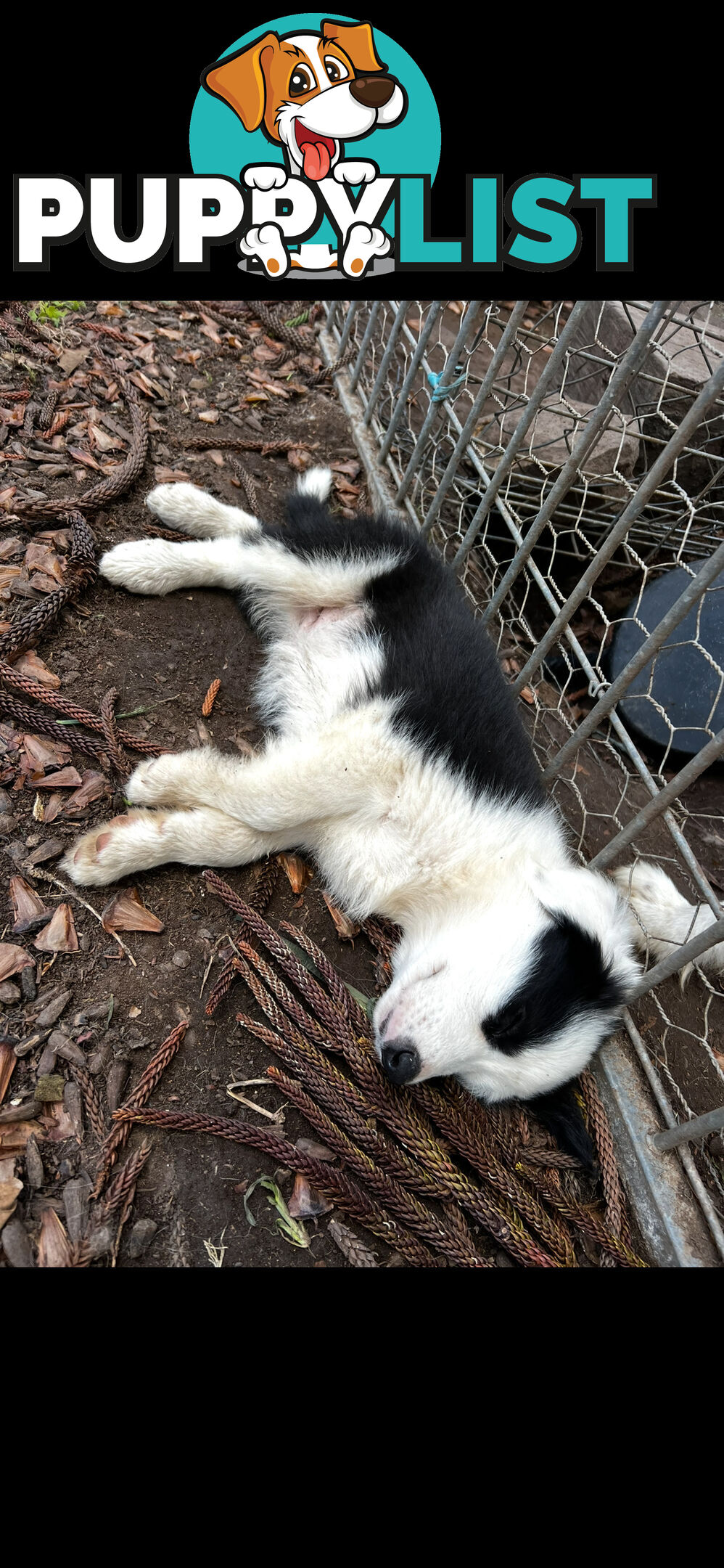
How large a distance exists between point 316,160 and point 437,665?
2.92 m

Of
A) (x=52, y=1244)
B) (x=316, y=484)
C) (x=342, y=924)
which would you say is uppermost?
(x=316, y=484)

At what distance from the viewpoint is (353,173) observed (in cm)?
379

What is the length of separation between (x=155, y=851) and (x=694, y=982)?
1.99 metres

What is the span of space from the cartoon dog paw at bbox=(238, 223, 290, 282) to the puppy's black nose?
12.2 feet

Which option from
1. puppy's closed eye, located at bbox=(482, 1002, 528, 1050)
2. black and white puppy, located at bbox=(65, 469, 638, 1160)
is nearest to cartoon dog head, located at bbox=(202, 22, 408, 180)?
black and white puppy, located at bbox=(65, 469, 638, 1160)

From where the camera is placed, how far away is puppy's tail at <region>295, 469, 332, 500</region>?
344 centimetres

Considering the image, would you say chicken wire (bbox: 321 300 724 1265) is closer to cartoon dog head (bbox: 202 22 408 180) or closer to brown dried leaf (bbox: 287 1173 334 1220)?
cartoon dog head (bbox: 202 22 408 180)

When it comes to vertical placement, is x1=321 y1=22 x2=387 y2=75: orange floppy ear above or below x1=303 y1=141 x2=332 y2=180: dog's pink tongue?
above

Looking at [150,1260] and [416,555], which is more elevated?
[416,555]

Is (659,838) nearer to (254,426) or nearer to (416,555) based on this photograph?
(416,555)

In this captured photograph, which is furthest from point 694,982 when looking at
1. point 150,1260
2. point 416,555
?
point 150,1260

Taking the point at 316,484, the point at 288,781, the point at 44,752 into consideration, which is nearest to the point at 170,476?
the point at 316,484

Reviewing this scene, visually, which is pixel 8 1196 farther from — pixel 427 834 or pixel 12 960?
pixel 427 834

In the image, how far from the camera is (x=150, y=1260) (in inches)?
69.6
